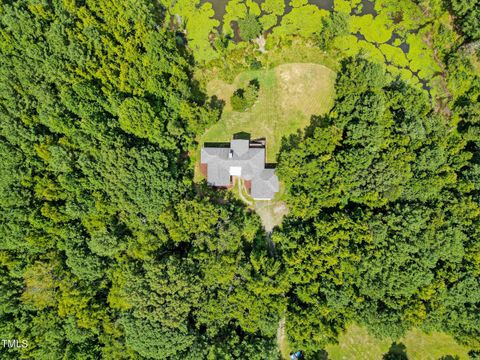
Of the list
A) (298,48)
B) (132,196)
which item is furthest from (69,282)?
(298,48)

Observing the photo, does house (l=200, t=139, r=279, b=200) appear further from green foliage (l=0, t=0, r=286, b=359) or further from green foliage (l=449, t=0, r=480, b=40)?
green foliage (l=449, t=0, r=480, b=40)

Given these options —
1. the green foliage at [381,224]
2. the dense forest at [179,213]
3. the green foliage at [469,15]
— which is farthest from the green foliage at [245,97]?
the green foliage at [469,15]

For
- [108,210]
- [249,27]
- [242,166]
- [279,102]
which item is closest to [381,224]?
[242,166]

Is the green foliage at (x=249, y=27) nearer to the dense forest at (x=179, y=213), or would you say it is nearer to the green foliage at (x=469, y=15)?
the dense forest at (x=179, y=213)

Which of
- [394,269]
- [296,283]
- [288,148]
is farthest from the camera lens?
[288,148]

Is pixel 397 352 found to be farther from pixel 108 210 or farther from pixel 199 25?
pixel 199 25

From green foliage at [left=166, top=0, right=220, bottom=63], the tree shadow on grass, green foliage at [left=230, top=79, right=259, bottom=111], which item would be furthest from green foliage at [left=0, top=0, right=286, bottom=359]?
the tree shadow on grass

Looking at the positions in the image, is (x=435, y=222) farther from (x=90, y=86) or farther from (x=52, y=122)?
(x=52, y=122)
